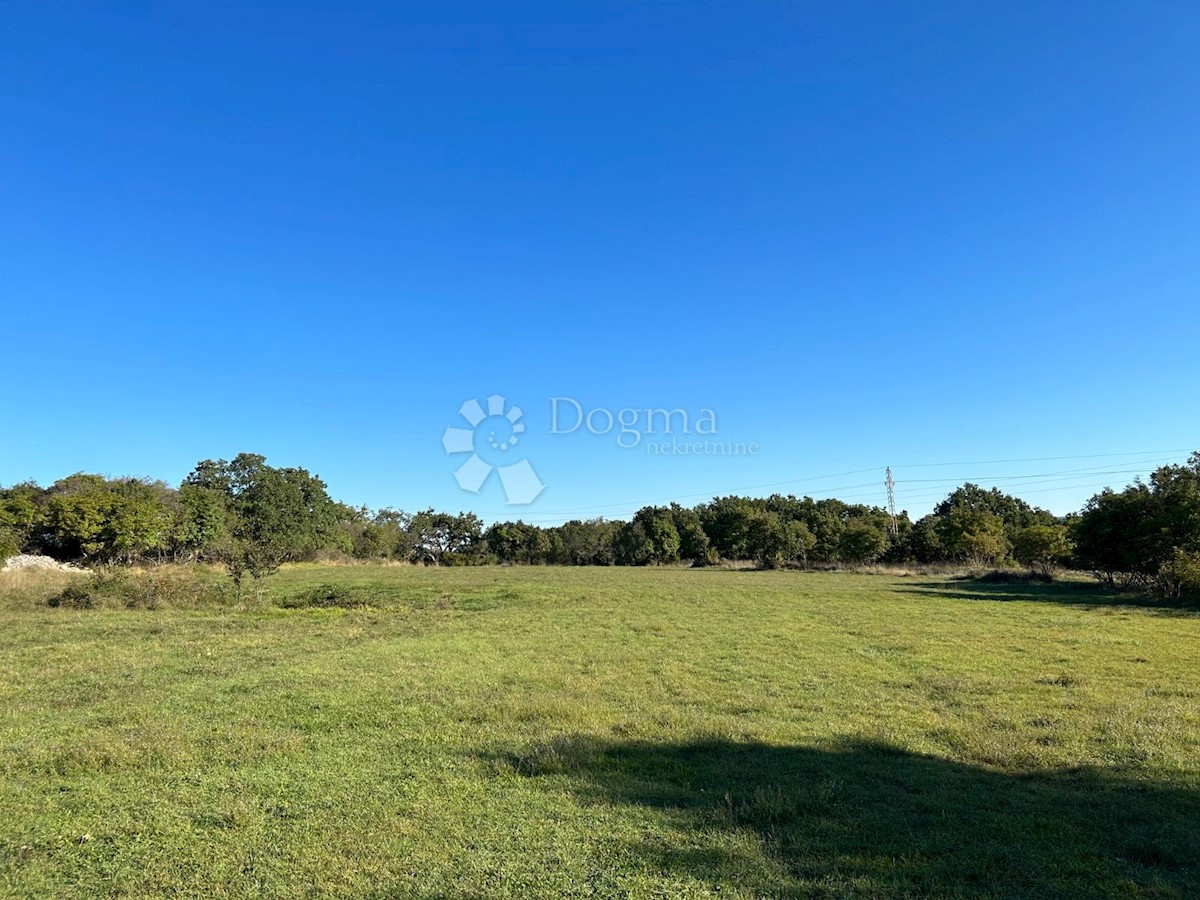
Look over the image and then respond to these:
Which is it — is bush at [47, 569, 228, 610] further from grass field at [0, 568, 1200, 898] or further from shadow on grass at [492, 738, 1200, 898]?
shadow on grass at [492, 738, 1200, 898]

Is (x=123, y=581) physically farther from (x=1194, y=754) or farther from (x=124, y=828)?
(x=1194, y=754)

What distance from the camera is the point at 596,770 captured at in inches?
255

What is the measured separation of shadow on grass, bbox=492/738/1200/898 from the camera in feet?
13.9

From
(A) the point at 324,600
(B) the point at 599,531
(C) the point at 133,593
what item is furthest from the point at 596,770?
(B) the point at 599,531

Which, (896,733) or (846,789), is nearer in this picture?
(846,789)

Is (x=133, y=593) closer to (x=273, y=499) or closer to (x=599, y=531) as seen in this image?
(x=273, y=499)

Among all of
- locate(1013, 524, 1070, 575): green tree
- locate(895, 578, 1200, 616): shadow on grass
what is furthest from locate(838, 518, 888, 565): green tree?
locate(895, 578, 1200, 616): shadow on grass

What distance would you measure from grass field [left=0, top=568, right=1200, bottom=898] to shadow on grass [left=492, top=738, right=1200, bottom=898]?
31 millimetres

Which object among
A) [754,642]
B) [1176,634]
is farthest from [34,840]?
[1176,634]

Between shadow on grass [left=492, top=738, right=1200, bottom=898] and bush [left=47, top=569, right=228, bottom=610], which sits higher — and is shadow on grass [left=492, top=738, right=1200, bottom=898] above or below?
below

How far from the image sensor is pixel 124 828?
499 centimetres

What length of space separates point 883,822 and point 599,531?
85.3 m

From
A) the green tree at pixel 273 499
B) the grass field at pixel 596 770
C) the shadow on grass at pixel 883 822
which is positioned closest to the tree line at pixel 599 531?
the green tree at pixel 273 499

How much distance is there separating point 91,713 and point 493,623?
11.7 meters
